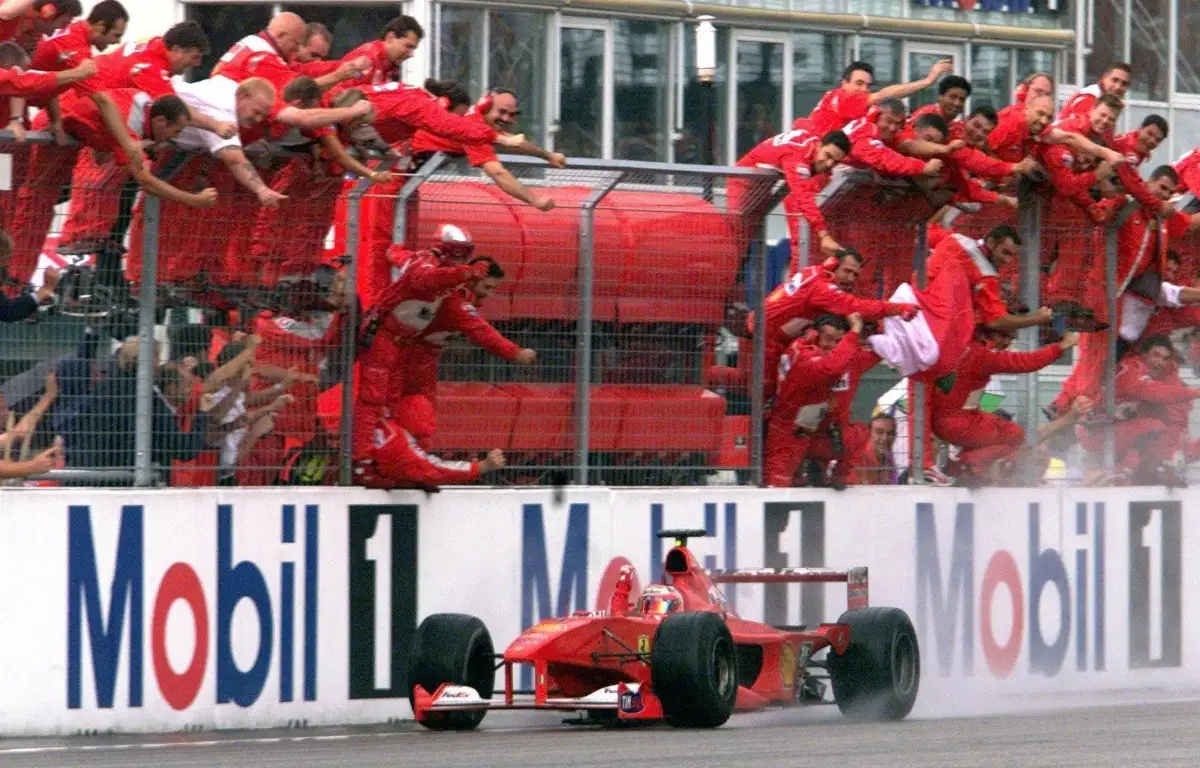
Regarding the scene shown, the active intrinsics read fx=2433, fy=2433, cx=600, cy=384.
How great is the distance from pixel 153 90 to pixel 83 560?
2254 millimetres

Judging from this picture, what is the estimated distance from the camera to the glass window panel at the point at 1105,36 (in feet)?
98.3

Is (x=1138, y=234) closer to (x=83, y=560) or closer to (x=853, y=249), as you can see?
(x=853, y=249)

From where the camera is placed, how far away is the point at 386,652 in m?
12.2

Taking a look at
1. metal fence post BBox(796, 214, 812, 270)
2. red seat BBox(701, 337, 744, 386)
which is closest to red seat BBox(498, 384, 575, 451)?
A: red seat BBox(701, 337, 744, 386)

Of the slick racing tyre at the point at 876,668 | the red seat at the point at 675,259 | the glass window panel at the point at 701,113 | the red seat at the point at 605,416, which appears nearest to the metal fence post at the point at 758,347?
the red seat at the point at 675,259

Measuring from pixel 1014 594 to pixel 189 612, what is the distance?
535cm

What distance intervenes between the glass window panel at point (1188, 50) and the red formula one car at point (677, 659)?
1985 centimetres

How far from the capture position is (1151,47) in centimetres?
3081

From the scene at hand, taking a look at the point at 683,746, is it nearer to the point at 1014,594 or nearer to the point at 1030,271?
the point at 1014,594

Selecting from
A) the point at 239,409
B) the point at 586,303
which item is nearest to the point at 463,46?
the point at 586,303

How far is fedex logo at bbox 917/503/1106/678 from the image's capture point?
46.5 feet

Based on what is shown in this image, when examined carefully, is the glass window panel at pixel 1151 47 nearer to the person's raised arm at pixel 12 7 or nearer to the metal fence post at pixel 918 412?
the metal fence post at pixel 918 412

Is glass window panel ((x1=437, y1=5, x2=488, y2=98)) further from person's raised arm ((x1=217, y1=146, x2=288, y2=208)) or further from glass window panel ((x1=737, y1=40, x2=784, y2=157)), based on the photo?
person's raised arm ((x1=217, y1=146, x2=288, y2=208))

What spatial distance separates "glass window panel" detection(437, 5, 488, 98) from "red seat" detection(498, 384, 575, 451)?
39.2ft
